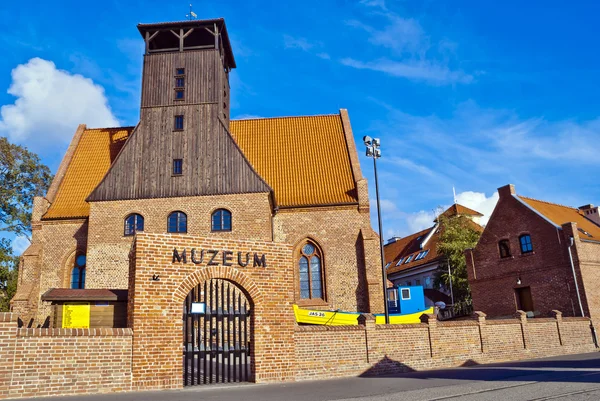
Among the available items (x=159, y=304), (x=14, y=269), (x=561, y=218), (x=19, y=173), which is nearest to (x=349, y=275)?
(x=561, y=218)

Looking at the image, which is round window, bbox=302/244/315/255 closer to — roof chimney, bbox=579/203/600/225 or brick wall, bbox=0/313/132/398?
brick wall, bbox=0/313/132/398

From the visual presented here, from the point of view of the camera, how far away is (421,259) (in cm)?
4459

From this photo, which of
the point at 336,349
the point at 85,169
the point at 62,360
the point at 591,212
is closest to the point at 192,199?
the point at 85,169

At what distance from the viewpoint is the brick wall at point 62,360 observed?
392 inches

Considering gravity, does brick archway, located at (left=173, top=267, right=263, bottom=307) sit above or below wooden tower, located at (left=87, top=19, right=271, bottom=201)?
below

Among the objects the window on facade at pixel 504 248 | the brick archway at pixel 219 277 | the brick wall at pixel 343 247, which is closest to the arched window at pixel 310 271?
the brick wall at pixel 343 247

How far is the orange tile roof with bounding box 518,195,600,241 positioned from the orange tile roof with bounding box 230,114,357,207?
10.5m

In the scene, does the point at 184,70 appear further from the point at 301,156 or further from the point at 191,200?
the point at 301,156

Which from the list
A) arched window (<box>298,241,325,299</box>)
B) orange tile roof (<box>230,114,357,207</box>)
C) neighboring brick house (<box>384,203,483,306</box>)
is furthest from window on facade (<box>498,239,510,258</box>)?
arched window (<box>298,241,325,299</box>)

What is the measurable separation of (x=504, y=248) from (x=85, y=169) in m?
24.2

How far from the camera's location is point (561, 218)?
1102 inches

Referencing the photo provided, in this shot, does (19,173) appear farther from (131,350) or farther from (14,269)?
(131,350)

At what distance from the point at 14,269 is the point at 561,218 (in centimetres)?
3274

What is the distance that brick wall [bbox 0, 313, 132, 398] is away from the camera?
9.96 metres
